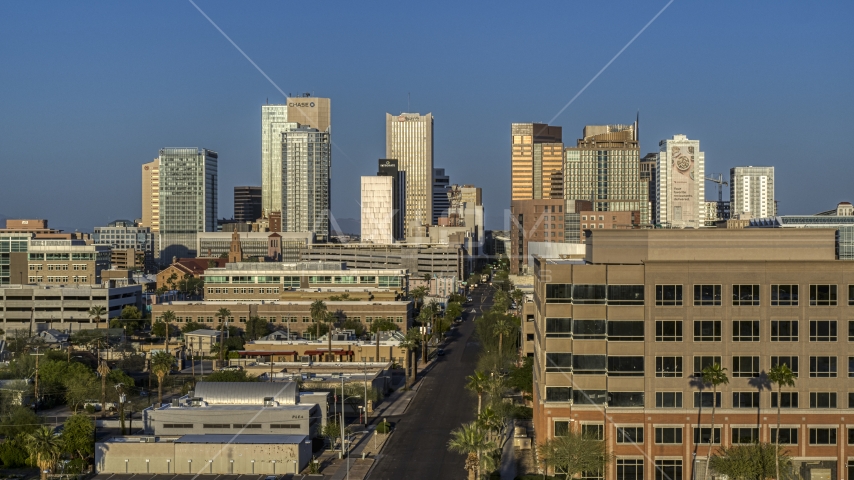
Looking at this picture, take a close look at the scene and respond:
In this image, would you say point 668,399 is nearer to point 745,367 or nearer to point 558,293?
point 745,367

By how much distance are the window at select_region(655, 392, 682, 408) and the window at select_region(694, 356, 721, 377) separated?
1700 mm

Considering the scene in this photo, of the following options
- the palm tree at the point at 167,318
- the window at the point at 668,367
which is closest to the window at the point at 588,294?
the window at the point at 668,367

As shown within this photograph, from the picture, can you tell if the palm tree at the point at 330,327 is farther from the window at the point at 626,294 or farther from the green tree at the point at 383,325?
the window at the point at 626,294

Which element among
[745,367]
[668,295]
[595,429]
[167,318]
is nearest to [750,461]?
[745,367]

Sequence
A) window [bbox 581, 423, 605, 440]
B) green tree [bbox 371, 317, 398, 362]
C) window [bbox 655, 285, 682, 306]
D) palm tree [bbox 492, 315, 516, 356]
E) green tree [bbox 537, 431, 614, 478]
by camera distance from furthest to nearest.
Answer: green tree [bbox 371, 317, 398, 362]
palm tree [bbox 492, 315, 516, 356]
window [bbox 581, 423, 605, 440]
window [bbox 655, 285, 682, 306]
green tree [bbox 537, 431, 614, 478]

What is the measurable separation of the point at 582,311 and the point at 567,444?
8168 mm

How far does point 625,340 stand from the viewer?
6019 cm

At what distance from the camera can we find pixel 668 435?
197 ft

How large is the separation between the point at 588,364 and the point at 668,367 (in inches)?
187

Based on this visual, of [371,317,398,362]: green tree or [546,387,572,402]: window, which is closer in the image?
[546,387,572,402]: window

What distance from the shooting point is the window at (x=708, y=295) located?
59812 mm

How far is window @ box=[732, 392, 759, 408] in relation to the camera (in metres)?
59.6

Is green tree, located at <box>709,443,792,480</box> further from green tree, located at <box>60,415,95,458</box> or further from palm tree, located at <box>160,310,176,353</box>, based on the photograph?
palm tree, located at <box>160,310,176,353</box>

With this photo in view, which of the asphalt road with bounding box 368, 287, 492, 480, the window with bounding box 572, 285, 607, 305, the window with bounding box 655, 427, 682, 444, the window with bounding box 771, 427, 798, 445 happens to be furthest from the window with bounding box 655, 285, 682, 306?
the asphalt road with bounding box 368, 287, 492, 480
